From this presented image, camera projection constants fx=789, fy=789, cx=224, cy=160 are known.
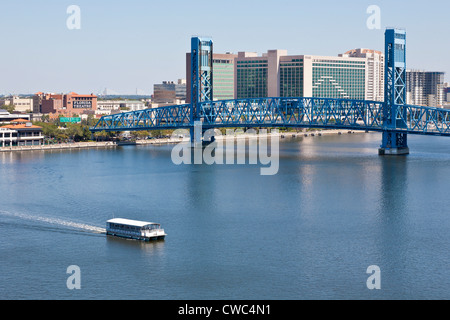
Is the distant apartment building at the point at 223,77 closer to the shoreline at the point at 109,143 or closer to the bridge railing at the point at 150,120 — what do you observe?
the shoreline at the point at 109,143

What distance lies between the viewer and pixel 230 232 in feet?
74.9

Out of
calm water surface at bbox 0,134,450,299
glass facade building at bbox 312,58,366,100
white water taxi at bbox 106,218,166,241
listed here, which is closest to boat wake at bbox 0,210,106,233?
calm water surface at bbox 0,134,450,299

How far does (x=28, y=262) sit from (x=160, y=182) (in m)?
14.8

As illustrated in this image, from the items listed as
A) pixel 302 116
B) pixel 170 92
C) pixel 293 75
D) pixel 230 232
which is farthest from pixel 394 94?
pixel 170 92

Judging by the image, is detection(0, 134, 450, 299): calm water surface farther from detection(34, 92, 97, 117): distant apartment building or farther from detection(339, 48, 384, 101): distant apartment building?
detection(339, 48, 384, 101): distant apartment building

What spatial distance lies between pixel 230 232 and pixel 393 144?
86.6 feet

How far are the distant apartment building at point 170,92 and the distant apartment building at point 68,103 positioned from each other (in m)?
13.6

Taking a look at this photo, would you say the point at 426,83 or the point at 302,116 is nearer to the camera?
the point at 302,116

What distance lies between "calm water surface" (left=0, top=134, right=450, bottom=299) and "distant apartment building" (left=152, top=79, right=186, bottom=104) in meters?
63.3

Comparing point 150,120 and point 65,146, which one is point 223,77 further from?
point 65,146

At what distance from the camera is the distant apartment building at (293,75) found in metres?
93.2

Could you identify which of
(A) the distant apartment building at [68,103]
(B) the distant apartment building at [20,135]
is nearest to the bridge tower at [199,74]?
(B) the distant apartment building at [20,135]

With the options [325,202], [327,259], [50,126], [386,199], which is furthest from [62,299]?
[50,126]

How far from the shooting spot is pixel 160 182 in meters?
34.0
